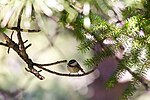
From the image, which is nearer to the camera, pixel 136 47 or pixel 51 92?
pixel 136 47

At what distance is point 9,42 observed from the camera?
583 mm

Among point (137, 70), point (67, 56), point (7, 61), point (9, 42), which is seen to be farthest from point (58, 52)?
point (137, 70)

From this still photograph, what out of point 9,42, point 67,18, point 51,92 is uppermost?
point 67,18

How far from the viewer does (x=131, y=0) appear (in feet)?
1.46

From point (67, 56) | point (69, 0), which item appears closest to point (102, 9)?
point (69, 0)

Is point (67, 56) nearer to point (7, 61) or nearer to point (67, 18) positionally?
point (7, 61)

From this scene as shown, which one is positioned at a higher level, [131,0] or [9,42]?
[131,0]

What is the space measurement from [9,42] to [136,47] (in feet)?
0.74

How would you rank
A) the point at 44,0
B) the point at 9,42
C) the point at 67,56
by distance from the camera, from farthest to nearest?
the point at 67,56, the point at 9,42, the point at 44,0

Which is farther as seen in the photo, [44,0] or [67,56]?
[67,56]

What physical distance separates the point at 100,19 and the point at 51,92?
49 cm

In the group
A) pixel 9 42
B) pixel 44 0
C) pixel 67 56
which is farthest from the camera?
pixel 67 56

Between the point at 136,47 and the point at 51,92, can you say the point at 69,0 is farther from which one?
the point at 51,92

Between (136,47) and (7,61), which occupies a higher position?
(136,47)
